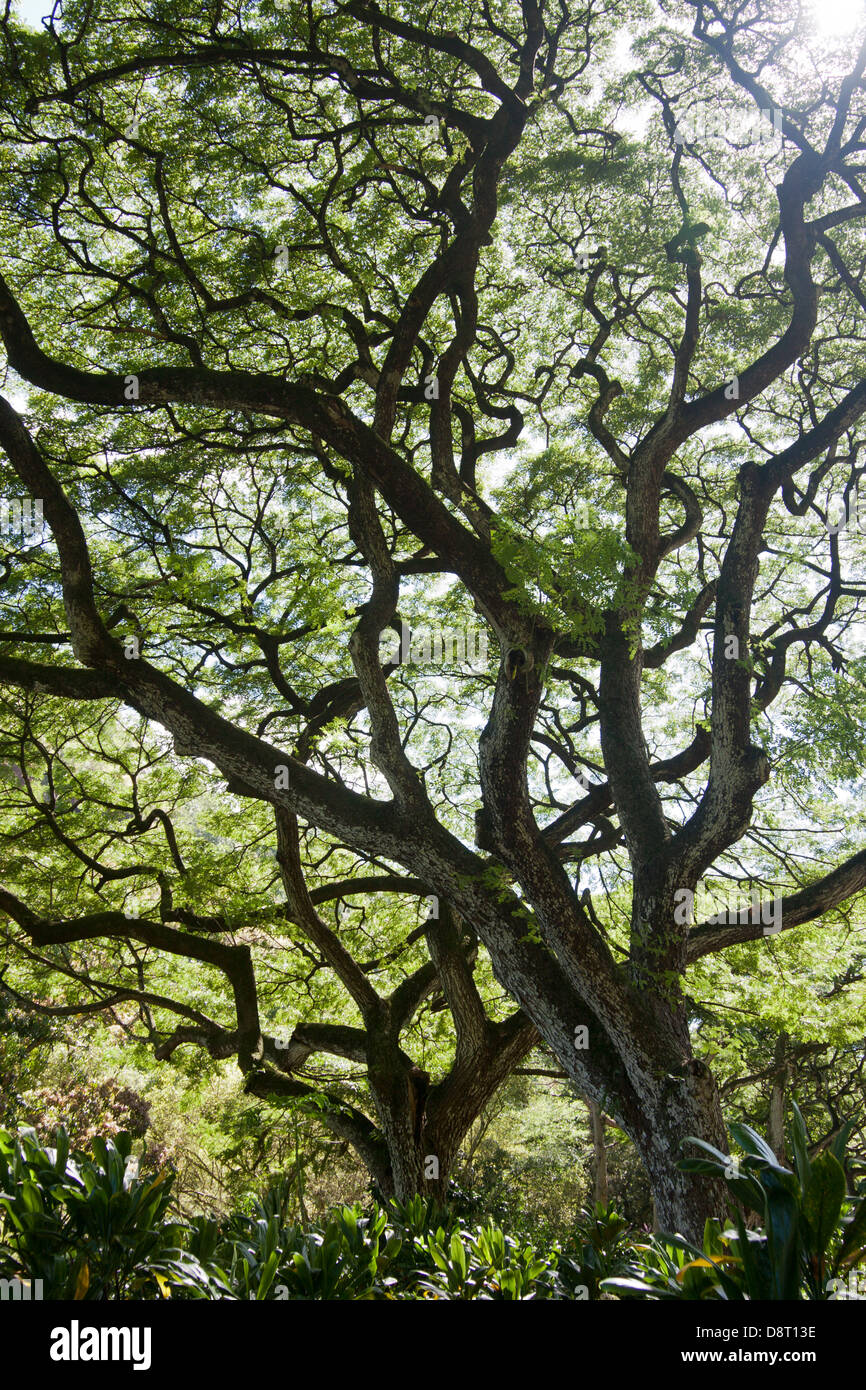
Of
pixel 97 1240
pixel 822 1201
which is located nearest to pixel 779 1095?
pixel 822 1201

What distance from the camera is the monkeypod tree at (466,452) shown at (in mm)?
5473

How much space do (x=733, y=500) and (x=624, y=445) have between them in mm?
1221

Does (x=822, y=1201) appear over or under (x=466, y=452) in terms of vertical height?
under

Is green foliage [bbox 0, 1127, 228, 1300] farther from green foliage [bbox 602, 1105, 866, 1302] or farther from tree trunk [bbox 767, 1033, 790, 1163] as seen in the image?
tree trunk [bbox 767, 1033, 790, 1163]

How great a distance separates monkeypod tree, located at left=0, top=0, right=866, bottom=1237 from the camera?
5473 mm

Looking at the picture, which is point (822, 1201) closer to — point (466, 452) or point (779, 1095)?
point (466, 452)

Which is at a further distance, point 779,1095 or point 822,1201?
point 779,1095

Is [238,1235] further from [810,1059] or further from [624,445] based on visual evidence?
[810,1059]

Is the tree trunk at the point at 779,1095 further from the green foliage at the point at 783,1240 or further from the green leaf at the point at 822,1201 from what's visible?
the green leaf at the point at 822,1201

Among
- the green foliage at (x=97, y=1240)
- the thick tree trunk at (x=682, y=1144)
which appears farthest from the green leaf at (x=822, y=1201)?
the thick tree trunk at (x=682, y=1144)

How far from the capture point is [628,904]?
9.40 metres

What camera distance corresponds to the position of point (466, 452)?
7332mm

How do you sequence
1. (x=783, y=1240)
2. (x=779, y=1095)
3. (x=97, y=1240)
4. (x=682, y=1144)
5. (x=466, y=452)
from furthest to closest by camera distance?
(x=779, y=1095), (x=466, y=452), (x=682, y=1144), (x=97, y=1240), (x=783, y=1240)

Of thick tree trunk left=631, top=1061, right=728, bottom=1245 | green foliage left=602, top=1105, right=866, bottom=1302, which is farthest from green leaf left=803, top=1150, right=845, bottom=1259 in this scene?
thick tree trunk left=631, top=1061, right=728, bottom=1245
